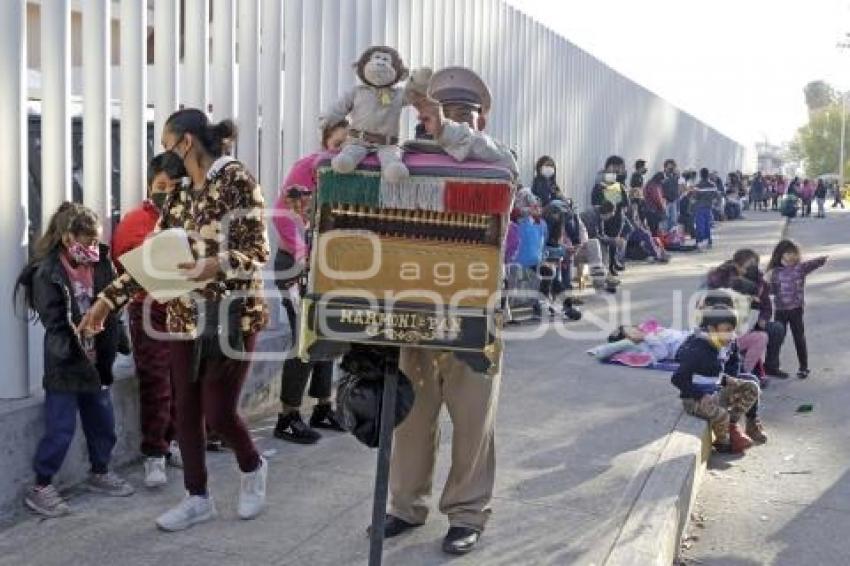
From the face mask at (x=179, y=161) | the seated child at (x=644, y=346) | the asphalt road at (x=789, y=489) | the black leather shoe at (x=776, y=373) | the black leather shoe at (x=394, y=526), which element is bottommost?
the asphalt road at (x=789, y=489)

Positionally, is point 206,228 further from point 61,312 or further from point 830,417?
point 830,417

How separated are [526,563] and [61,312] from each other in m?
2.21

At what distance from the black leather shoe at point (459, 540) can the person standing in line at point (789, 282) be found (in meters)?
5.39

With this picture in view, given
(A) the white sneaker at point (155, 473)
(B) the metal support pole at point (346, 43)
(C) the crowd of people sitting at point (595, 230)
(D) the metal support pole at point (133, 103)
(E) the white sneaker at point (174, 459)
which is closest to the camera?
(A) the white sneaker at point (155, 473)

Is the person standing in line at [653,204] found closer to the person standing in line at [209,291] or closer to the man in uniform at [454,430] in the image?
the man in uniform at [454,430]

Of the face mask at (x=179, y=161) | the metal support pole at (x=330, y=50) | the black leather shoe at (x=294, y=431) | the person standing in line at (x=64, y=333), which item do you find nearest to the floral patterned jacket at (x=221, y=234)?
the face mask at (x=179, y=161)

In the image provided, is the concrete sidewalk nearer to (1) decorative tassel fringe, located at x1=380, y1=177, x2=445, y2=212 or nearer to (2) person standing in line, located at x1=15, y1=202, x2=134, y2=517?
(2) person standing in line, located at x1=15, y1=202, x2=134, y2=517

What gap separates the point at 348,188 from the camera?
328cm

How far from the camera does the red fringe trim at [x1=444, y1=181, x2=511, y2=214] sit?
10.7 ft

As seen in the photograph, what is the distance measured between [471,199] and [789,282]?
616 cm

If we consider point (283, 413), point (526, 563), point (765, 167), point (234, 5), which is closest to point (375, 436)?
point (526, 563)

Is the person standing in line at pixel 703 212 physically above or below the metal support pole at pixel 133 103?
below

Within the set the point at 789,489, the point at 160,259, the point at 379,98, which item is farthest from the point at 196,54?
the point at 789,489

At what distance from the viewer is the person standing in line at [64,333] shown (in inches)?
171
